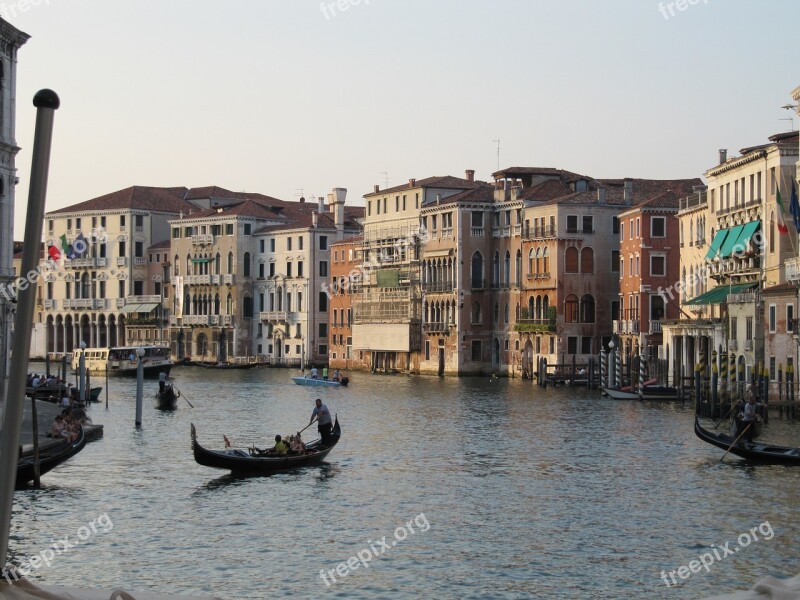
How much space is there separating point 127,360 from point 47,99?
71.5m

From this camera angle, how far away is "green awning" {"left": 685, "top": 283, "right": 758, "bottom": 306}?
43272mm

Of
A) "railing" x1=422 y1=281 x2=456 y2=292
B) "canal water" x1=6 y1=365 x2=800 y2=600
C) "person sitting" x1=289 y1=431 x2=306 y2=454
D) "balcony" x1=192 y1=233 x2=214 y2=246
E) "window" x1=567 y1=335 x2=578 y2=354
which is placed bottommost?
"canal water" x1=6 y1=365 x2=800 y2=600

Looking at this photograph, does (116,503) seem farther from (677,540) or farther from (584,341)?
(584,341)

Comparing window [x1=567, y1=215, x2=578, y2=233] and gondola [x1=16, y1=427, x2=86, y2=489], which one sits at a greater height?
window [x1=567, y1=215, x2=578, y2=233]

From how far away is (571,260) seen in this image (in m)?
65.0

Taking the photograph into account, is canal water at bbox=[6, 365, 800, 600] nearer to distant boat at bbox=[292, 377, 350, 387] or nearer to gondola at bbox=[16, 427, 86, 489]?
gondola at bbox=[16, 427, 86, 489]

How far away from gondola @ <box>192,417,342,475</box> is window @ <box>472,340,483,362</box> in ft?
145

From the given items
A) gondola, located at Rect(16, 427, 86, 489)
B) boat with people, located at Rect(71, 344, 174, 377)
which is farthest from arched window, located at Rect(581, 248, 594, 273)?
gondola, located at Rect(16, 427, 86, 489)

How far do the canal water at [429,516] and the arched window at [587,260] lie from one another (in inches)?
1177

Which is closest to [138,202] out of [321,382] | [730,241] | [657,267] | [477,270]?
[477,270]

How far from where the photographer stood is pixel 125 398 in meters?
52.8

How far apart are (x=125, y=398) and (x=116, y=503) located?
107 feet

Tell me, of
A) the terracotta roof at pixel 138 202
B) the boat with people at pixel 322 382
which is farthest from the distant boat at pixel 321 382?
the terracotta roof at pixel 138 202

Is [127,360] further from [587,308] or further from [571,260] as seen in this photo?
[587,308]
